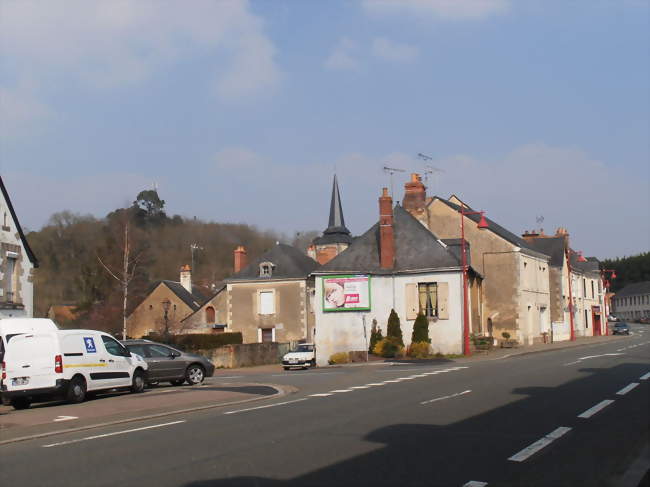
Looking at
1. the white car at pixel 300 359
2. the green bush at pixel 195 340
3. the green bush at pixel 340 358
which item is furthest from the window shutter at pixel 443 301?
the green bush at pixel 195 340

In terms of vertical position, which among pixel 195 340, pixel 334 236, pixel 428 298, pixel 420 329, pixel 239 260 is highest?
pixel 334 236

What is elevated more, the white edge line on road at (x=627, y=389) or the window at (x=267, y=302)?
the window at (x=267, y=302)

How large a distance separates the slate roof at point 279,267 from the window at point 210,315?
3.80 meters

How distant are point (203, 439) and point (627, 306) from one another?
15284 cm

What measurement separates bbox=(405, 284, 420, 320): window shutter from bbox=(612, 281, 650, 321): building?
11090cm

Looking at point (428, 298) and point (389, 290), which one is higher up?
point (389, 290)

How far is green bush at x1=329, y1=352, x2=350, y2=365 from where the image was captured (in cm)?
4097

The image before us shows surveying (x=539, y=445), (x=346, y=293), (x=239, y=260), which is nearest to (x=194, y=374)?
(x=539, y=445)

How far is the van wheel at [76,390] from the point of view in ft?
58.7

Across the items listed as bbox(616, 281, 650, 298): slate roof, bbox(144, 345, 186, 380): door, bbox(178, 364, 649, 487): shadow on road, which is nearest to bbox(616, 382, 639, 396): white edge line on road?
bbox(178, 364, 649, 487): shadow on road

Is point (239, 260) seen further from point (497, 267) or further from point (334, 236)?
point (497, 267)

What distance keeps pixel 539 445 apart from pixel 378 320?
32.5m

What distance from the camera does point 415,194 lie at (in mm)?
51250

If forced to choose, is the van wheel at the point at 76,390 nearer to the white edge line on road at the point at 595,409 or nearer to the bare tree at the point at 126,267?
the white edge line on road at the point at 595,409
